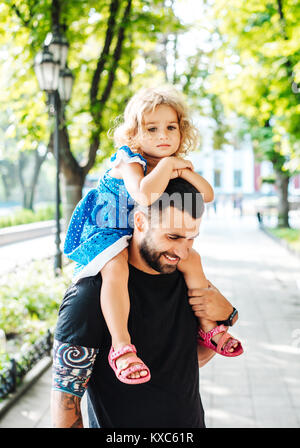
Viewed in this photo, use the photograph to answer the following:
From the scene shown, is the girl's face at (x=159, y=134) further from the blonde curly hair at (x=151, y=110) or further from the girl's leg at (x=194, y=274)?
the girl's leg at (x=194, y=274)

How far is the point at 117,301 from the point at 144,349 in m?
0.26

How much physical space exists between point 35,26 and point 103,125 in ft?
6.94

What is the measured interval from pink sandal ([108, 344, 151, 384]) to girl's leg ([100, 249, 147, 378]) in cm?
1

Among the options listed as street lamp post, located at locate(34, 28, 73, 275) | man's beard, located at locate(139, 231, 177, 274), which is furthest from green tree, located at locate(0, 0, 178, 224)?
man's beard, located at locate(139, 231, 177, 274)

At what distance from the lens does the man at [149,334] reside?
176 cm

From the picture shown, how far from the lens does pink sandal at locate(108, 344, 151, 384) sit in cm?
166

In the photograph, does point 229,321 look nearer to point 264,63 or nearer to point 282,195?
point 264,63

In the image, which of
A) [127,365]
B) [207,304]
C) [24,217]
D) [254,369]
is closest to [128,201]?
[207,304]

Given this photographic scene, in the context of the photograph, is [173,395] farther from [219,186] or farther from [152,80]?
[219,186]

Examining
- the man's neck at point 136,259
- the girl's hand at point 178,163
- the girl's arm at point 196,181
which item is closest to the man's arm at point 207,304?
the man's neck at point 136,259

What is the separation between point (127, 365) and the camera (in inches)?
65.9

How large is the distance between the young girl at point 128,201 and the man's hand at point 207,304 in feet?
0.13

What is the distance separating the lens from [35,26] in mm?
8094

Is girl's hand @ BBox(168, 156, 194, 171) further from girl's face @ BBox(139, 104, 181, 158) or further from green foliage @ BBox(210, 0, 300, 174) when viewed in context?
green foliage @ BBox(210, 0, 300, 174)
